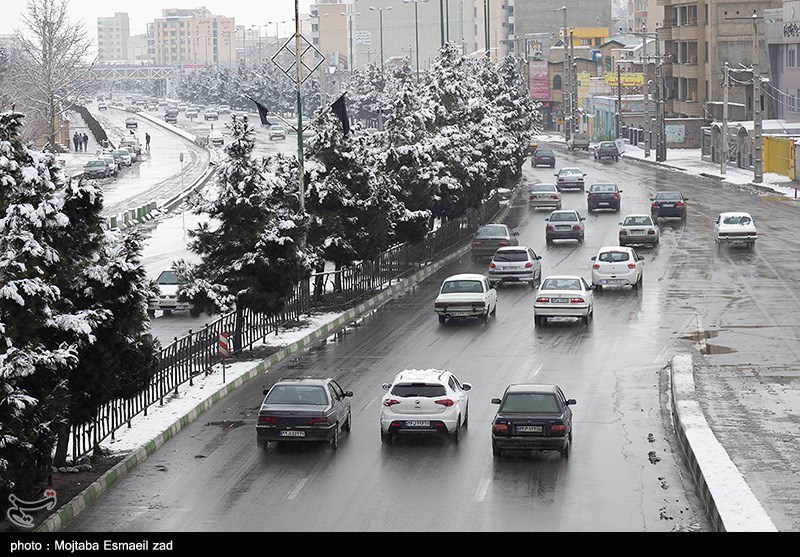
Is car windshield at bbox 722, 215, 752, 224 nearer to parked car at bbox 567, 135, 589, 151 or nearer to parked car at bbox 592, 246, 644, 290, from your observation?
parked car at bbox 592, 246, 644, 290

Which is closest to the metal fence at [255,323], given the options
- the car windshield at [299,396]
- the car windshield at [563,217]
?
Result: the car windshield at [299,396]

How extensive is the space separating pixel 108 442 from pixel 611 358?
43.4 feet

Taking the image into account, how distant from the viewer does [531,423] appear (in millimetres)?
23359

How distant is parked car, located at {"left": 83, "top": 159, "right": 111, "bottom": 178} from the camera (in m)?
98.9

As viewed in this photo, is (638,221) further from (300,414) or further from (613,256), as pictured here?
(300,414)

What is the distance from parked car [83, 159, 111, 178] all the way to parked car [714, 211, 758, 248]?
2102 inches

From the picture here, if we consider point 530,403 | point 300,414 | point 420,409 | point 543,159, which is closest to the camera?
point 530,403

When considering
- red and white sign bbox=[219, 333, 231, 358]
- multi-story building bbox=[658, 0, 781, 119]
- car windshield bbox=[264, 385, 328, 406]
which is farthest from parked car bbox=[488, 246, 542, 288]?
multi-story building bbox=[658, 0, 781, 119]

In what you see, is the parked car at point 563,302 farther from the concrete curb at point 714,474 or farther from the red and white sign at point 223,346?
the red and white sign at point 223,346

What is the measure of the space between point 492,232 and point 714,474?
117ft

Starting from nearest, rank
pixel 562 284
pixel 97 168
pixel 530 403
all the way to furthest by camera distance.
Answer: pixel 530 403 → pixel 562 284 → pixel 97 168

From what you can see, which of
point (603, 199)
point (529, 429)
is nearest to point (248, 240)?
point (529, 429)

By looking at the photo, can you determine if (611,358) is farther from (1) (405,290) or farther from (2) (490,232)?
(2) (490,232)

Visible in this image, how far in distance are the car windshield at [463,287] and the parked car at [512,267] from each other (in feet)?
21.1
